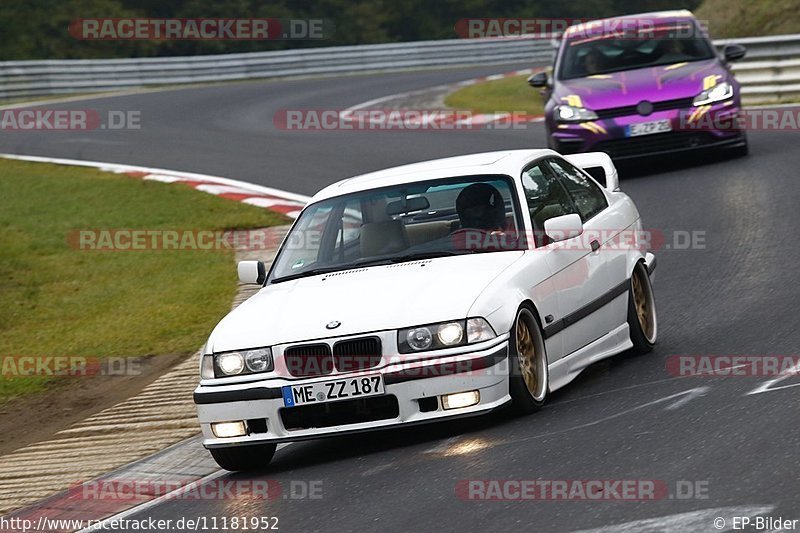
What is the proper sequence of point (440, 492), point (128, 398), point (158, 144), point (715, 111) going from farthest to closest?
point (158, 144)
point (715, 111)
point (128, 398)
point (440, 492)

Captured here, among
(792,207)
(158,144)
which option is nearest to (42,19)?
(158,144)

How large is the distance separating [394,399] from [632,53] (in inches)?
415

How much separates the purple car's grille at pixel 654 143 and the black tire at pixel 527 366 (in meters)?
8.69

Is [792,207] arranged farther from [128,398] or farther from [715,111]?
[128,398]

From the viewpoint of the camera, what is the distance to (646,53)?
55.5ft

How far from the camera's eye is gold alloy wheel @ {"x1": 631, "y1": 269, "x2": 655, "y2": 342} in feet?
30.7

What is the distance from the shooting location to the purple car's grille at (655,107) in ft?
52.9

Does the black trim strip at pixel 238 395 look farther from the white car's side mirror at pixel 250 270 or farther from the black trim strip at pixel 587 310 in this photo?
the black trim strip at pixel 587 310

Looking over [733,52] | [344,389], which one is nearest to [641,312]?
[344,389]

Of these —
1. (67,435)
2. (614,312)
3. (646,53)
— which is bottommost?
(67,435)

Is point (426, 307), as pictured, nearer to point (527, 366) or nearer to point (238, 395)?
point (527, 366)

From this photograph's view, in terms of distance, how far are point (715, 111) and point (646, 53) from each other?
1.20 metres

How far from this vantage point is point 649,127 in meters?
16.1

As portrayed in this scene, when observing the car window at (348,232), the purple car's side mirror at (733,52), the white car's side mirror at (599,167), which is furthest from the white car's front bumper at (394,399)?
the purple car's side mirror at (733,52)
